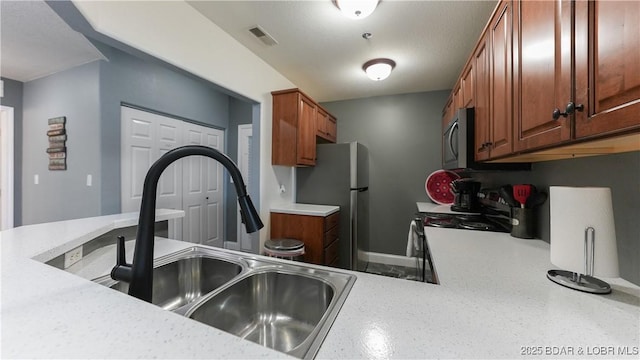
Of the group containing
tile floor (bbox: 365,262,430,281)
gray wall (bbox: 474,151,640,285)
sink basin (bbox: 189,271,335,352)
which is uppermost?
gray wall (bbox: 474,151,640,285)

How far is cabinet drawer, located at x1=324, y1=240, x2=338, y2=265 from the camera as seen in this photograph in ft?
8.18

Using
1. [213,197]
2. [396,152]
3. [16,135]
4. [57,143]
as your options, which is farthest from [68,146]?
[396,152]

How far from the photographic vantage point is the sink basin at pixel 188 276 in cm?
100

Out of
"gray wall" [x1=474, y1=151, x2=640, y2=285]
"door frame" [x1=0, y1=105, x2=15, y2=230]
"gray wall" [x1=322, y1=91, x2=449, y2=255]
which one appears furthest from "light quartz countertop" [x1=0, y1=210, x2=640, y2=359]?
"door frame" [x1=0, y1=105, x2=15, y2=230]

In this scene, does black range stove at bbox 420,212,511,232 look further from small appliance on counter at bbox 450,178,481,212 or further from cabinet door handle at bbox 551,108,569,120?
cabinet door handle at bbox 551,108,569,120

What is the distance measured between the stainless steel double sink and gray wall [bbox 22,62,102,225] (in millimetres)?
1861

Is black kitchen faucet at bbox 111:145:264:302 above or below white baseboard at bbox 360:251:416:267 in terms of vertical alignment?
above

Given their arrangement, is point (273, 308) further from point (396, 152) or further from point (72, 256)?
point (396, 152)

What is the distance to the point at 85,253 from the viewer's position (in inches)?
42.2

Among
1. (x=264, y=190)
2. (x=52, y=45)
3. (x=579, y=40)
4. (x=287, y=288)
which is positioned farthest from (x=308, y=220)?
(x=52, y=45)

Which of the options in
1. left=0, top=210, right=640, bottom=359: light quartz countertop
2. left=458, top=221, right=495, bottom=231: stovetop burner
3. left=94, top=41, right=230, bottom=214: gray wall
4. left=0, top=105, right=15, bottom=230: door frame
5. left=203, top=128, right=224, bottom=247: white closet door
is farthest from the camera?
left=203, top=128, right=224, bottom=247: white closet door

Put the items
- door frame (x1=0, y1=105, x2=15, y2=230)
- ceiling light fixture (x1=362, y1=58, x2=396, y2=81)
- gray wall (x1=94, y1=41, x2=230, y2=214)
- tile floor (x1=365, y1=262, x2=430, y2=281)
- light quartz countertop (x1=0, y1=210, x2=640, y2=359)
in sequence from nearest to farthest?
light quartz countertop (x1=0, y1=210, x2=640, y2=359), gray wall (x1=94, y1=41, x2=230, y2=214), ceiling light fixture (x1=362, y1=58, x2=396, y2=81), door frame (x1=0, y1=105, x2=15, y2=230), tile floor (x1=365, y1=262, x2=430, y2=281)

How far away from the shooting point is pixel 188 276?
42.7 inches

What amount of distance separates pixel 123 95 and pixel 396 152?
337cm
